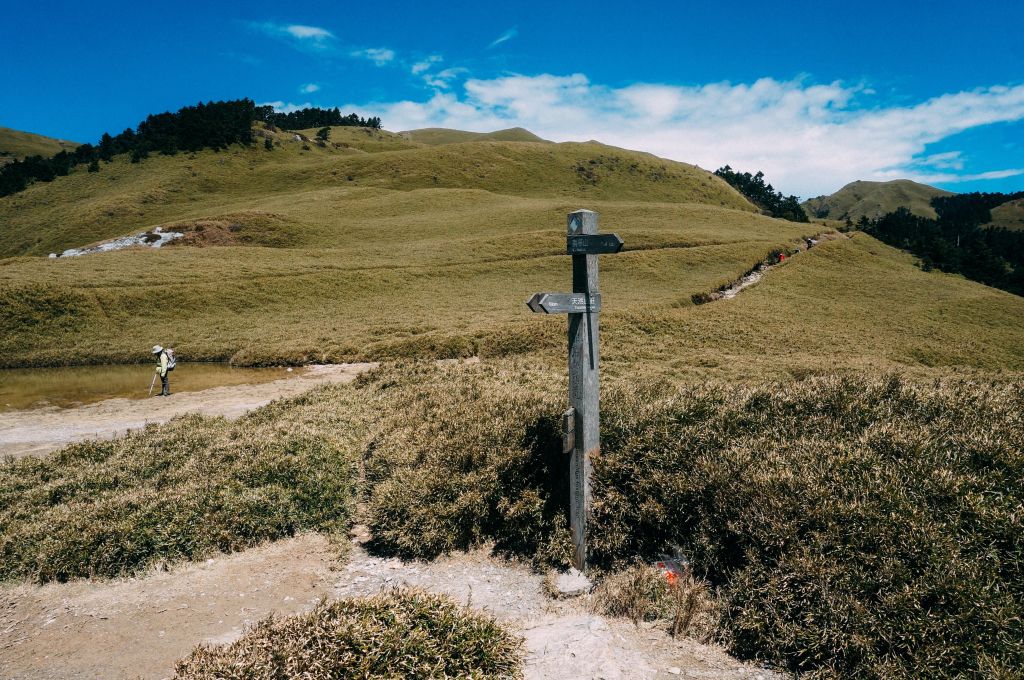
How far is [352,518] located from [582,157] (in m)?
127

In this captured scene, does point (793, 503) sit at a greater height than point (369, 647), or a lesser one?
greater

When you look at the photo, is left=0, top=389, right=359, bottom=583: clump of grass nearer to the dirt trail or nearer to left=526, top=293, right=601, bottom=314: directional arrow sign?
left=526, top=293, right=601, bottom=314: directional arrow sign

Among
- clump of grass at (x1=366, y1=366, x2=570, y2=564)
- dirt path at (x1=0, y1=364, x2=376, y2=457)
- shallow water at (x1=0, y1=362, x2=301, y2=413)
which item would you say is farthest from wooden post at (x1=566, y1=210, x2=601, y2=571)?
shallow water at (x1=0, y1=362, x2=301, y2=413)

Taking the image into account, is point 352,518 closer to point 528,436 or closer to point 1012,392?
point 528,436

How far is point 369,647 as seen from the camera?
521 centimetres

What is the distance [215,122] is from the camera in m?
129

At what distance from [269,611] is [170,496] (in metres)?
4.23

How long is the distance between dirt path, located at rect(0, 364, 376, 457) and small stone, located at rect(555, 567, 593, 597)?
13615 mm

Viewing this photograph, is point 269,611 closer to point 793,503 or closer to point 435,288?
point 793,503

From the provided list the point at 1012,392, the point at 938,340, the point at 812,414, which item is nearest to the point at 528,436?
the point at 812,414

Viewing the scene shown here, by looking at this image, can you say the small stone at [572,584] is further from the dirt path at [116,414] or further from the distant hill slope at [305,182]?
the distant hill slope at [305,182]

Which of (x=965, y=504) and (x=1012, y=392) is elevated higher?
(x=1012, y=392)

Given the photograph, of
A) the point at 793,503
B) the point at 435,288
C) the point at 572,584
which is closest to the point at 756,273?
the point at 435,288

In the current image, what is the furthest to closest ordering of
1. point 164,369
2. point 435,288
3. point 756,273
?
point 435,288 → point 756,273 → point 164,369
